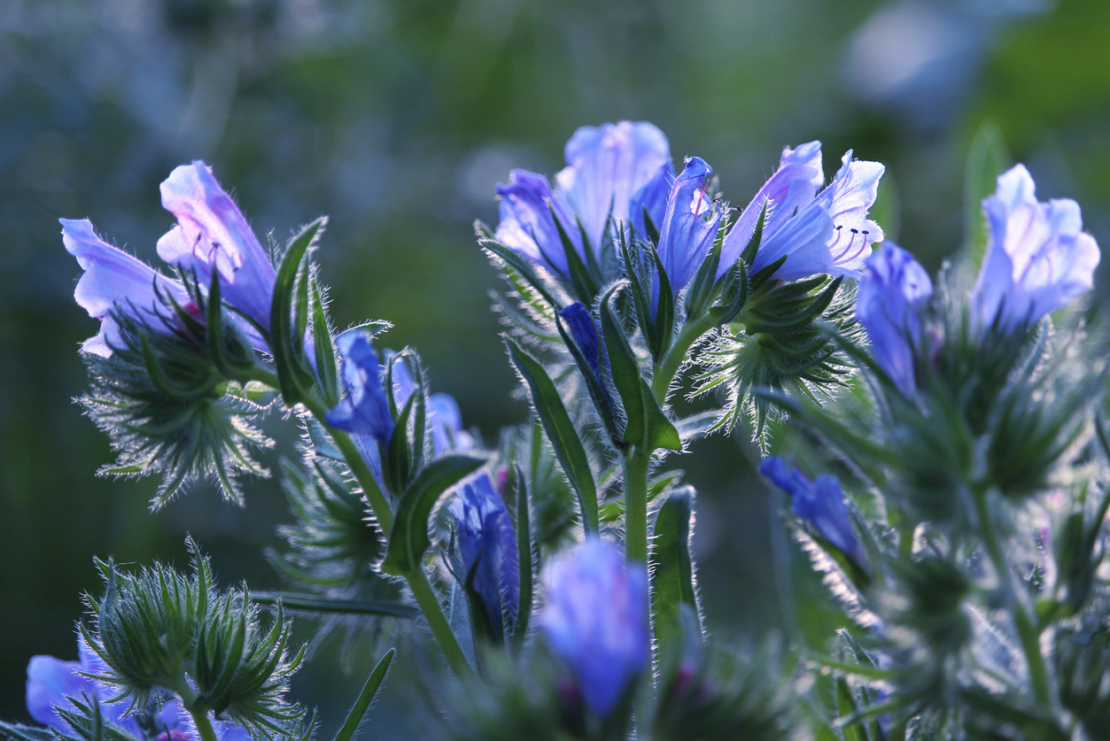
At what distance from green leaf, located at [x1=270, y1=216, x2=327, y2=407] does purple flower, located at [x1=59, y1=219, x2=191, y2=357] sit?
0.43 feet

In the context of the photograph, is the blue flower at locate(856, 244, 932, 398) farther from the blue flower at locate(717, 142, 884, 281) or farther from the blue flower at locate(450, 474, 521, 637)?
the blue flower at locate(450, 474, 521, 637)

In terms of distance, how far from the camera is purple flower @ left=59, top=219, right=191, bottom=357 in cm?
116

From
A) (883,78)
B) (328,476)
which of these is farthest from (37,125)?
(883,78)

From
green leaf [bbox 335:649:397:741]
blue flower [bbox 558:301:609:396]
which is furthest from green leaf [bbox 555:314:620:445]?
green leaf [bbox 335:649:397:741]

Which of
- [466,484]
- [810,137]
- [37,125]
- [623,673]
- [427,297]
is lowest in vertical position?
[623,673]

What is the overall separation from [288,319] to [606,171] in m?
0.52

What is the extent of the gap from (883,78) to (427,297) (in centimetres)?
266

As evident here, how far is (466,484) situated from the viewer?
1.19 metres

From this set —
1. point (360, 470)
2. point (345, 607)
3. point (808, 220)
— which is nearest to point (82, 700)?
point (345, 607)

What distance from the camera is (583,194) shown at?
1419 millimetres

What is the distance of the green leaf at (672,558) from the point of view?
1153 millimetres

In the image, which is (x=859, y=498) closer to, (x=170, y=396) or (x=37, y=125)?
(x=170, y=396)

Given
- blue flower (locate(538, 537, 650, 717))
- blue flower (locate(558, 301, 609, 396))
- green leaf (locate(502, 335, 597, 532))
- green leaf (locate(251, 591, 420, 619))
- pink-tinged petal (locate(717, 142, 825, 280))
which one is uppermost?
pink-tinged petal (locate(717, 142, 825, 280))

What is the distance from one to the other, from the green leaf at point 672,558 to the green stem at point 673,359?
117 mm
